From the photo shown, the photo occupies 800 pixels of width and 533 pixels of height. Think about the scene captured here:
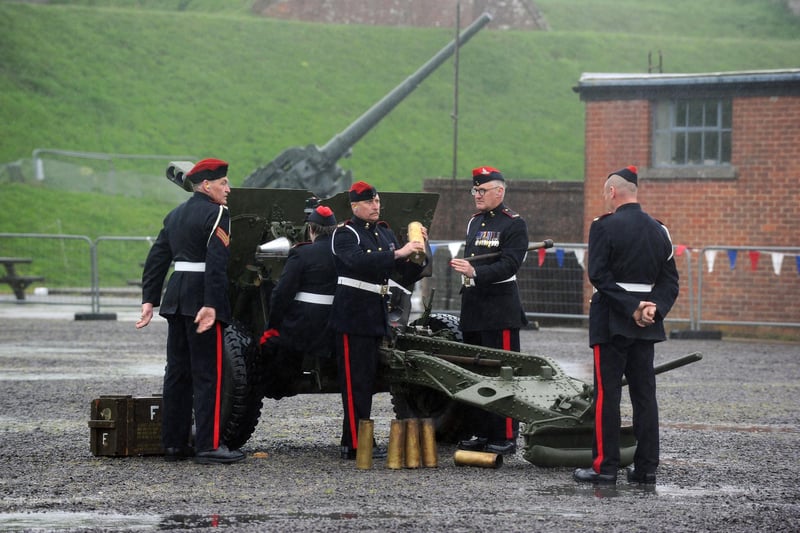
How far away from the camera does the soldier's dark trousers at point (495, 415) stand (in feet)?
→ 30.7

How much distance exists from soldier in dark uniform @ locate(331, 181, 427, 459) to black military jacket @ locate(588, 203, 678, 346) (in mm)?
1282

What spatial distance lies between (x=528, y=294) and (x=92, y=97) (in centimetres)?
3166

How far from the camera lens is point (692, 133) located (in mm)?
21766

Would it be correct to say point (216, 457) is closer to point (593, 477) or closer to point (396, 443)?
point (396, 443)

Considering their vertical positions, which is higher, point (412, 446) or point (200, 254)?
point (200, 254)

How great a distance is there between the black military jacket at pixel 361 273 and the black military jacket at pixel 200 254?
73 cm

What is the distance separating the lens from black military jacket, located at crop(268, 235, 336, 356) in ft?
30.3

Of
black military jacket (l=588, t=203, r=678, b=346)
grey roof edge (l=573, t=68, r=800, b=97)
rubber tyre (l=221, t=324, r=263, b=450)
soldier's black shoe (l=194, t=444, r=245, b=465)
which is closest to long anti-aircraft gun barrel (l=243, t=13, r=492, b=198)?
grey roof edge (l=573, t=68, r=800, b=97)

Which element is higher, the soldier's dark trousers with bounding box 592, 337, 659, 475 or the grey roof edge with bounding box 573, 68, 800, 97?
the grey roof edge with bounding box 573, 68, 800, 97

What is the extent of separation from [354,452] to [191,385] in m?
1.13

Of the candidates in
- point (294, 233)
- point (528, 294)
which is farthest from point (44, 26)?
point (294, 233)

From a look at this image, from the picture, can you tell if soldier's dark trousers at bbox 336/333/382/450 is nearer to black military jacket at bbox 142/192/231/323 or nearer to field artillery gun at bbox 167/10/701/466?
field artillery gun at bbox 167/10/701/466

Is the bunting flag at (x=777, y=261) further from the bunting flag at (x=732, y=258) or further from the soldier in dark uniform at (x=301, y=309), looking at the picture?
the soldier in dark uniform at (x=301, y=309)

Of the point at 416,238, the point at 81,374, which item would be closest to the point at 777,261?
the point at 81,374
